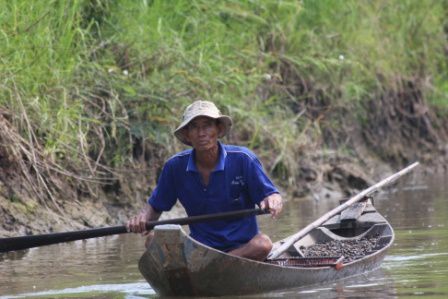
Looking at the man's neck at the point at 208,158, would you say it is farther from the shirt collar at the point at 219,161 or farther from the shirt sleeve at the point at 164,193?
the shirt sleeve at the point at 164,193

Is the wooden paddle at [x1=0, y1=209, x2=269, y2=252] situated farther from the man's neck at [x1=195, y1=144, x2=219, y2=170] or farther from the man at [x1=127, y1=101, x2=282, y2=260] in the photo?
the man's neck at [x1=195, y1=144, x2=219, y2=170]

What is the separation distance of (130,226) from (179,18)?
683cm

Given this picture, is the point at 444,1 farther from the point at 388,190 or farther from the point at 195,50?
the point at 195,50

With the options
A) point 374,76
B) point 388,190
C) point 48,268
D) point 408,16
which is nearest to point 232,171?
point 48,268

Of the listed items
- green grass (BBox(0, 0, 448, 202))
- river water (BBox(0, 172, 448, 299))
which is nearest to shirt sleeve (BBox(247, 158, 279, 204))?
river water (BBox(0, 172, 448, 299))

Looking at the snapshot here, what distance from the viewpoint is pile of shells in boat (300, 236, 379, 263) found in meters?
9.23

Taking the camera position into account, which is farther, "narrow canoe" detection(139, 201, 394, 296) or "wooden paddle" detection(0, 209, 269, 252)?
"wooden paddle" detection(0, 209, 269, 252)

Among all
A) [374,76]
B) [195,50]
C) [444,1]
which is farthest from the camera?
[444,1]

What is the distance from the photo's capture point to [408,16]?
1903cm

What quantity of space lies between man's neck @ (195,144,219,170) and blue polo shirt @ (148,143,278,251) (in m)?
0.03

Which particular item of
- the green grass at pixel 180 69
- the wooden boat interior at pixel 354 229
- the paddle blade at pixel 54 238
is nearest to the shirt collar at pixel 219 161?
the paddle blade at pixel 54 238

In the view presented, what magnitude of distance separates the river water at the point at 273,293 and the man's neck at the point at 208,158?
0.86m

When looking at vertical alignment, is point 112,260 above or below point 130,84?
below

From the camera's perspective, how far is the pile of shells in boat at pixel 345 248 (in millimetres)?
9227
